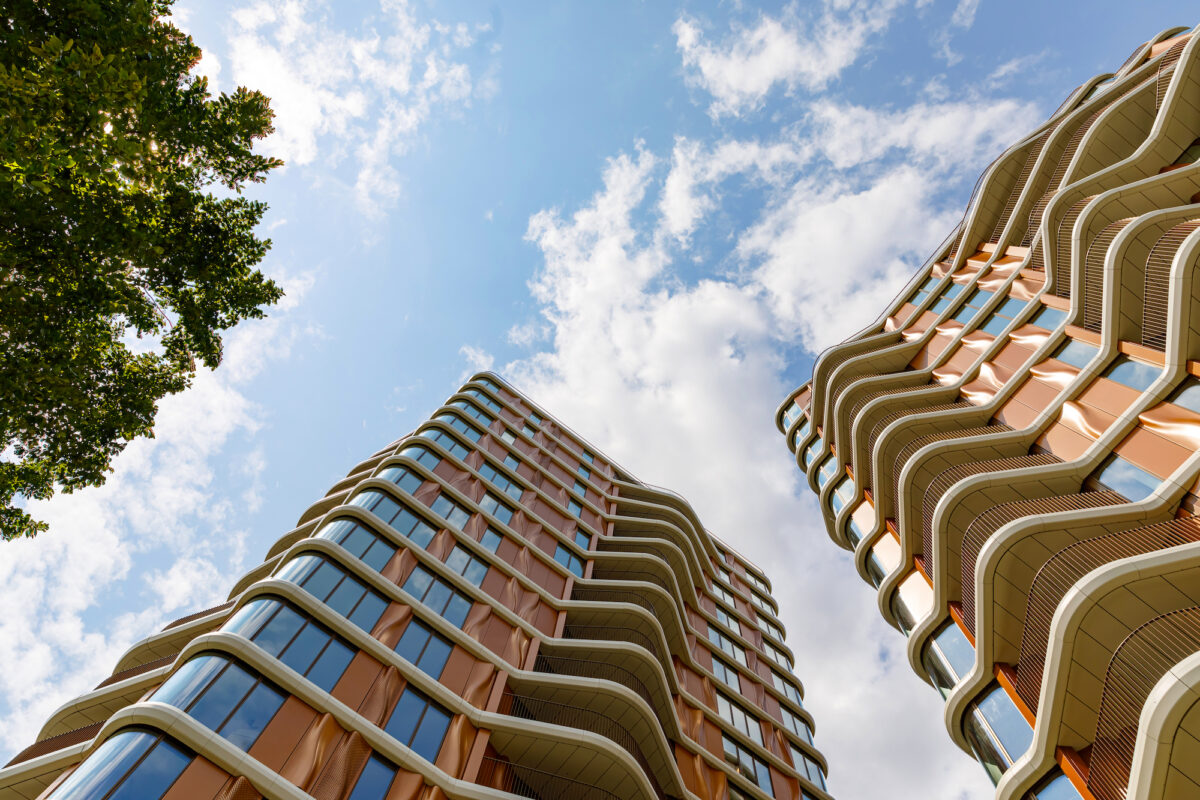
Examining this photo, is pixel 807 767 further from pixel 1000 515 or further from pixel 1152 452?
pixel 1152 452

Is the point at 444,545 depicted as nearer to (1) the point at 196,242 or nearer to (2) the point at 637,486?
(1) the point at 196,242

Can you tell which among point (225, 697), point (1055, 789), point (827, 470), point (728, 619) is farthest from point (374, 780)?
point (728, 619)

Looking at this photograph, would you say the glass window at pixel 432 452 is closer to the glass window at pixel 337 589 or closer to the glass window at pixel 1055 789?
the glass window at pixel 337 589

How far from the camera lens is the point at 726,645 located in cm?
3500

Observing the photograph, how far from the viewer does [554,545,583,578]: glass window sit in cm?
2997

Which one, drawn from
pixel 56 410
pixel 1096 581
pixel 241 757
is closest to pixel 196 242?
A: pixel 56 410

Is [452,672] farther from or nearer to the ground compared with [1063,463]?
nearer to the ground

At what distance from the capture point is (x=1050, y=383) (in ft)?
62.3

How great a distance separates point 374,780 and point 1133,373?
Result: 875 inches

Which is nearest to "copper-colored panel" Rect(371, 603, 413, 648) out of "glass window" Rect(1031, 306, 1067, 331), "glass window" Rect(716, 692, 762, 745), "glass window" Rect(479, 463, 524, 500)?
"glass window" Rect(479, 463, 524, 500)

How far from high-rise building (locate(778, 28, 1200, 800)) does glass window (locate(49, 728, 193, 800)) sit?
17916 millimetres

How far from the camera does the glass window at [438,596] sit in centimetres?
2200

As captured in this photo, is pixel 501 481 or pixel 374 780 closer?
pixel 374 780

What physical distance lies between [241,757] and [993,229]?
35.0 m
